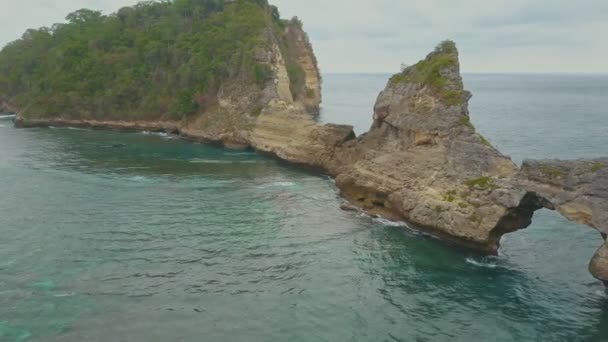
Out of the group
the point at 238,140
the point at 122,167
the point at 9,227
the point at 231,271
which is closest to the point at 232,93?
the point at 238,140

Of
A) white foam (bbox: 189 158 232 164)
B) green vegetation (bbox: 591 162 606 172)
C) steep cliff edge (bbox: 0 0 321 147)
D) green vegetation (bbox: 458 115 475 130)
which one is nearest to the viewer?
green vegetation (bbox: 591 162 606 172)

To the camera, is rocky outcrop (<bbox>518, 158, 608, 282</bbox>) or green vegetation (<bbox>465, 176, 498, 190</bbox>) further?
green vegetation (<bbox>465, 176, 498, 190</bbox>)

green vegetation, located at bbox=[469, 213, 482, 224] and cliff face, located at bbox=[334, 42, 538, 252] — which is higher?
cliff face, located at bbox=[334, 42, 538, 252]

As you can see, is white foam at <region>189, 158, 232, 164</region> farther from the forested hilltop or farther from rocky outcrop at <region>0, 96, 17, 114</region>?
rocky outcrop at <region>0, 96, 17, 114</region>

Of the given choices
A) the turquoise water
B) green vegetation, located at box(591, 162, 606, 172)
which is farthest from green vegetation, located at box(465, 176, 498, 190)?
green vegetation, located at box(591, 162, 606, 172)

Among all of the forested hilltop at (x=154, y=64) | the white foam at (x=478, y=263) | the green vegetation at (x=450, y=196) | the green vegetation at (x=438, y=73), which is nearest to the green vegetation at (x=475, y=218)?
the green vegetation at (x=450, y=196)

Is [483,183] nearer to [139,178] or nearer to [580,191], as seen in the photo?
[580,191]
